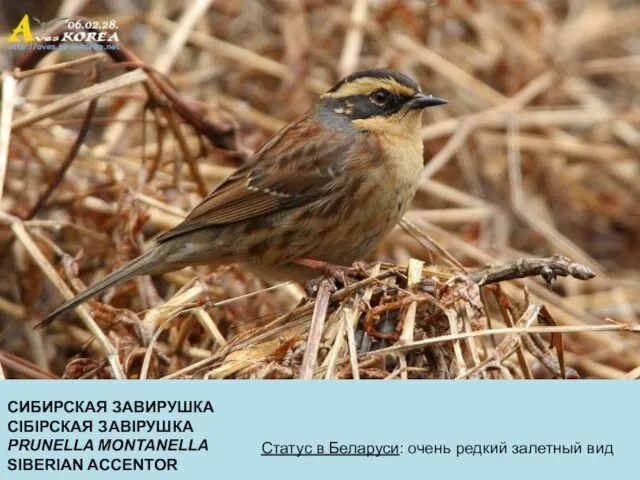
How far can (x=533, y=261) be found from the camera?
129 inches

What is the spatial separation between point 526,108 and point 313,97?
1305 mm

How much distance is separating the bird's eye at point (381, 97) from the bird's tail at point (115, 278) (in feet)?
3.42

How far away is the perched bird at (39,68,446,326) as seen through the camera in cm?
419

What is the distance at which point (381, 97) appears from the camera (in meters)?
4.41

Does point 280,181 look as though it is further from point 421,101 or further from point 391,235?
point 391,235

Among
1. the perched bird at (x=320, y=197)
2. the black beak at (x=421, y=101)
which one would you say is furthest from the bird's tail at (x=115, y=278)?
the black beak at (x=421, y=101)

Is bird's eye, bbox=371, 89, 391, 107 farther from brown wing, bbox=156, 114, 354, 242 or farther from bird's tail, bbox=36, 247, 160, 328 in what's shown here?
bird's tail, bbox=36, 247, 160, 328

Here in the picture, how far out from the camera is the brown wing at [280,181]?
14.0 feet

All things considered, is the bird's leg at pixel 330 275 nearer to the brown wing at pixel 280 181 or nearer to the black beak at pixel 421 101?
the brown wing at pixel 280 181

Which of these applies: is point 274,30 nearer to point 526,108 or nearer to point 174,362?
point 526,108

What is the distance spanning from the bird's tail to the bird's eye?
1.04 meters

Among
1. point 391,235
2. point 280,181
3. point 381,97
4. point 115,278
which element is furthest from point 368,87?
point 391,235
